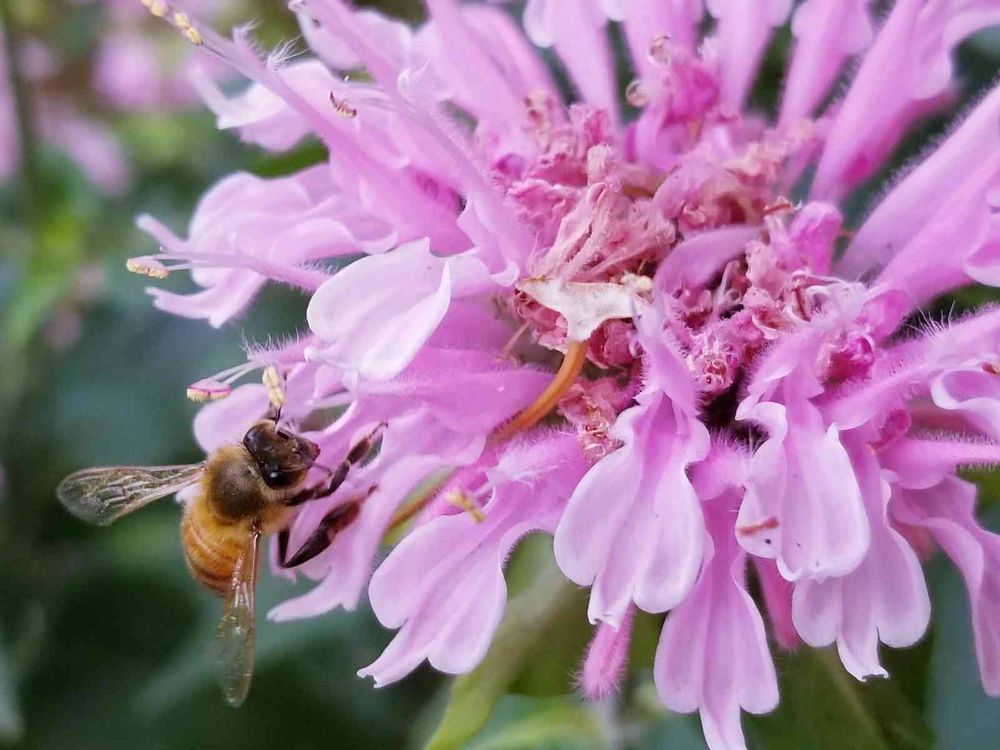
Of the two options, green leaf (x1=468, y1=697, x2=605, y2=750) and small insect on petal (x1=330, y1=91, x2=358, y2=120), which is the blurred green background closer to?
green leaf (x1=468, y1=697, x2=605, y2=750)

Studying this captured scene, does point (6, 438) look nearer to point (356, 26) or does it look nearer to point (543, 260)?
point (356, 26)

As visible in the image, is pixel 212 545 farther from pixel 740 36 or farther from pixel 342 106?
pixel 740 36

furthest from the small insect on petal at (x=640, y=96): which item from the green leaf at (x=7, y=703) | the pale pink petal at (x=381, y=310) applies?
the green leaf at (x=7, y=703)

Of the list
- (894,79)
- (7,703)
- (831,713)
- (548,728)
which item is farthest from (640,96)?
(7,703)

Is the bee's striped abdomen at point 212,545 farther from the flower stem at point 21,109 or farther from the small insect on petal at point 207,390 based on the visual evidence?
the flower stem at point 21,109

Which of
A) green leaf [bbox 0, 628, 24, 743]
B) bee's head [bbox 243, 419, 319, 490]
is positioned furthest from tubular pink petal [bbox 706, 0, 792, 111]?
green leaf [bbox 0, 628, 24, 743]

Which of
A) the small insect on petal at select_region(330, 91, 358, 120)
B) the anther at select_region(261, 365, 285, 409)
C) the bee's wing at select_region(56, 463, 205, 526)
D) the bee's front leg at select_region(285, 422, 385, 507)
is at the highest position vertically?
the small insect on petal at select_region(330, 91, 358, 120)

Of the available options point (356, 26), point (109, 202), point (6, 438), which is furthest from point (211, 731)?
point (356, 26)
